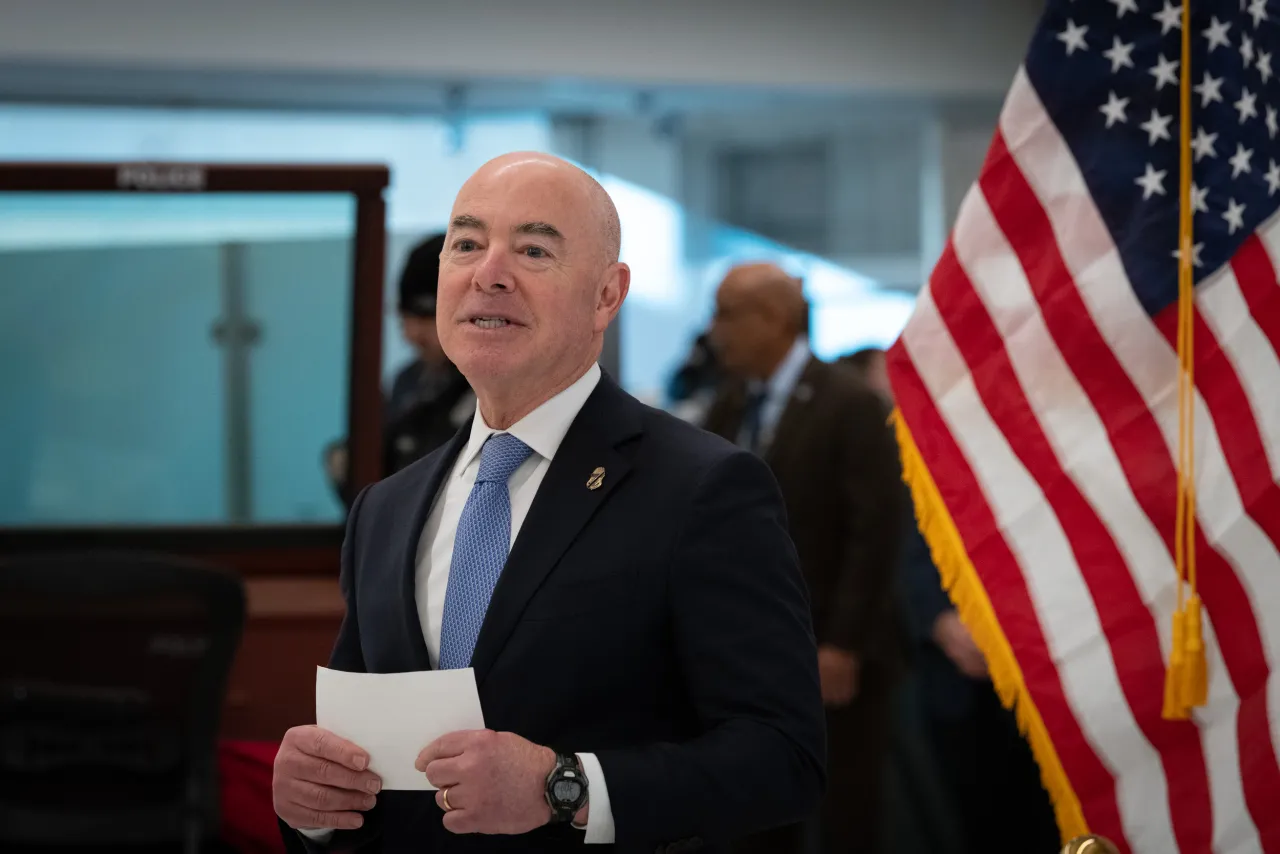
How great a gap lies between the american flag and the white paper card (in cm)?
99

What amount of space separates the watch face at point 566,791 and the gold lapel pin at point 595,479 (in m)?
0.26

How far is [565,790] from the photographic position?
3.66ft

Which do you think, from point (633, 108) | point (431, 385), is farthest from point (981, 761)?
point (633, 108)

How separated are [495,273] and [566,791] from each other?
0.43 metres

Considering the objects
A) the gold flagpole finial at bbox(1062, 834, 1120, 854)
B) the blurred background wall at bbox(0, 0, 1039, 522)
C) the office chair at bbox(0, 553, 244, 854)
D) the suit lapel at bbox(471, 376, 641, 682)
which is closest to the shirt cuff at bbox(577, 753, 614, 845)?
the suit lapel at bbox(471, 376, 641, 682)

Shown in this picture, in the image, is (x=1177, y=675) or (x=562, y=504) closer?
(x=562, y=504)

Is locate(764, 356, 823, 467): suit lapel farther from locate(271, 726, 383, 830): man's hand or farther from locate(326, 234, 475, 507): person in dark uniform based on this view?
locate(271, 726, 383, 830): man's hand

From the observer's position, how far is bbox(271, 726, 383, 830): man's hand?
1.17 m

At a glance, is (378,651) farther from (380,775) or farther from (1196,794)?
(1196,794)

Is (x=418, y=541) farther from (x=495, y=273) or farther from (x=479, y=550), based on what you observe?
(x=495, y=273)

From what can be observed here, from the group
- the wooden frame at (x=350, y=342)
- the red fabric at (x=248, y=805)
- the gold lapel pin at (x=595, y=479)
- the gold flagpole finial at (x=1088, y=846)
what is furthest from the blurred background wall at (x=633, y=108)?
the gold lapel pin at (x=595, y=479)

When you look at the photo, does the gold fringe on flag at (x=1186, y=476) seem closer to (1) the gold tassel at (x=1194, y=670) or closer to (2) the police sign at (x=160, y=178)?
(1) the gold tassel at (x=1194, y=670)

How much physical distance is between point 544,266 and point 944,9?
6.00 m

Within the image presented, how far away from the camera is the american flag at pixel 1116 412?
1.81 m
